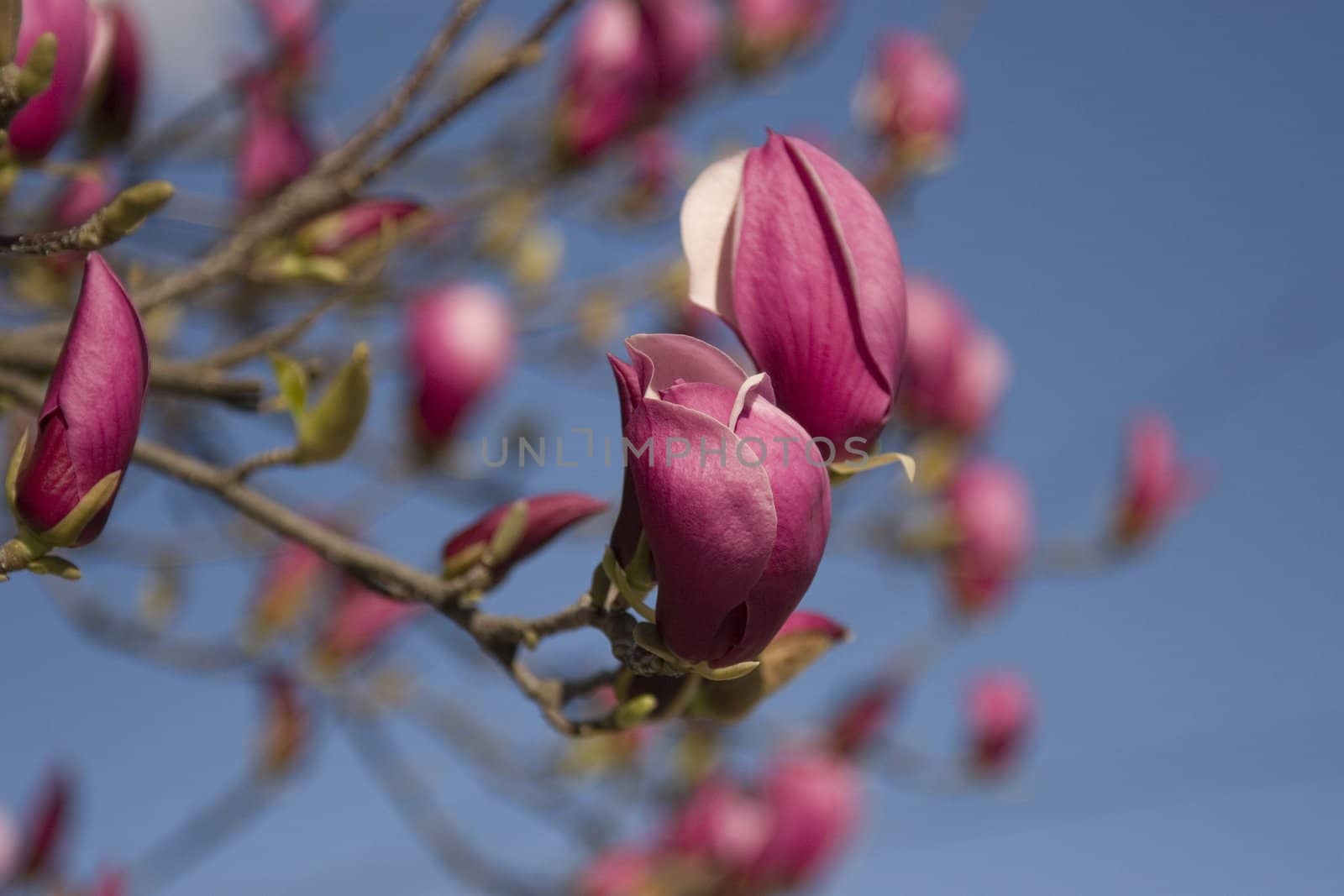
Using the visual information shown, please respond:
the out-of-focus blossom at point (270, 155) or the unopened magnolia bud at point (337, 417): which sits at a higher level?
the out-of-focus blossom at point (270, 155)

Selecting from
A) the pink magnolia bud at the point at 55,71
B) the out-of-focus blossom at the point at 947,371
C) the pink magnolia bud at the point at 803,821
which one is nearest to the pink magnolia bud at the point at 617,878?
the pink magnolia bud at the point at 803,821

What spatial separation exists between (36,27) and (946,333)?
123 cm

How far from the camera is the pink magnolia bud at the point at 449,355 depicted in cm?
127

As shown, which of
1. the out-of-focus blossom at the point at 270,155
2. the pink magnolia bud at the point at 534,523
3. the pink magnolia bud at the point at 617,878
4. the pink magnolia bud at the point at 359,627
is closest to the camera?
the pink magnolia bud at the point at 534,523

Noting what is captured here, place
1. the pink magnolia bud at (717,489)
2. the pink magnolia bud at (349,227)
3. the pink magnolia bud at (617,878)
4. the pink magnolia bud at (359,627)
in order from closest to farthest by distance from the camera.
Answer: the pink magnolia bud at (717,489) → the pink magnolia bud at (349,227) → the pink magnolia bud at (359,627) → the pink magnolia bud at (617,878)

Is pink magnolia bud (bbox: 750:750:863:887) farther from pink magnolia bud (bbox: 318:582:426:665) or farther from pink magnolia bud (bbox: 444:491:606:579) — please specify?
pink magnolia bud (bbox: 444:491:606:579)

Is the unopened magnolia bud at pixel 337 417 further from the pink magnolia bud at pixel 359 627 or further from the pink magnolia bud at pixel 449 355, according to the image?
the pink magnolia bud at pixel 359 627

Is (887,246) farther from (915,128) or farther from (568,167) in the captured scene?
(915,128)

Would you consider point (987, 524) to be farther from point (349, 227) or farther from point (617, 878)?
point (349, 227)

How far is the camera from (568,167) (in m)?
1.31

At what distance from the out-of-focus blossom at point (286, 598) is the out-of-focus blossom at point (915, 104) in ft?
3.27

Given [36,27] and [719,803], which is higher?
[719,803]

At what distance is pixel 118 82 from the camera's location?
0.85 meters

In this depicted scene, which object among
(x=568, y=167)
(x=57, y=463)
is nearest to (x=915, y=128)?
(x=568, y=167)
